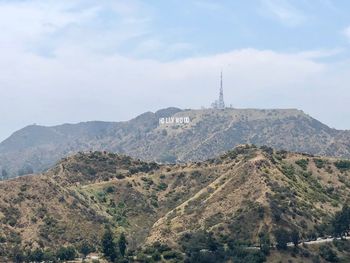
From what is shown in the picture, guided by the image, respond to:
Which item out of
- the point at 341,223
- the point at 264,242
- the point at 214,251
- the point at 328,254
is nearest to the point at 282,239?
the point at 264,242

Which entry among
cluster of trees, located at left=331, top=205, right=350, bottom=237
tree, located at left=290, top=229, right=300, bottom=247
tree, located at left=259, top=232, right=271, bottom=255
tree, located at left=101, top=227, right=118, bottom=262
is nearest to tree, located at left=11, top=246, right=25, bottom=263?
tree, located at left=101, top=227, right=118, bottom=262

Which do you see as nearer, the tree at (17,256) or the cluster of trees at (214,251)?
the cluster of trees at (214,251)

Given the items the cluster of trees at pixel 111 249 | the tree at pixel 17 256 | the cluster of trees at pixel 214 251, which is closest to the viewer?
the cluster of trees at pixel 214 251

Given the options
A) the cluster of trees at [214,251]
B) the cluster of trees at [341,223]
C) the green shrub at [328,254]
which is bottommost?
the green shrub at [328,254]

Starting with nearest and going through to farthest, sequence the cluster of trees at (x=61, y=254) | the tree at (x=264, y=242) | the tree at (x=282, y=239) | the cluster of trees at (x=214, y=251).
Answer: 1. the cluster of trees at (x=214, y=251)
2. the tree at (x=264, y=242)
3. the cluster of trees at (x=61, y=254)
4. the tree at (x=282, y=239)

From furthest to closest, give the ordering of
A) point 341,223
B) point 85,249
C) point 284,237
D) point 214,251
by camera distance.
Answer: point 341,223 < point 85,249 < point 284,237 < point 214,251

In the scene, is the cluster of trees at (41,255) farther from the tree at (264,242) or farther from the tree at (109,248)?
the tree at (264,242)

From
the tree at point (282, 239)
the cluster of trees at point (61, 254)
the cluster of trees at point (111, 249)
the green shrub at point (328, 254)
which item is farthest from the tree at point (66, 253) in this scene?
the green shrub at point (328, 254)

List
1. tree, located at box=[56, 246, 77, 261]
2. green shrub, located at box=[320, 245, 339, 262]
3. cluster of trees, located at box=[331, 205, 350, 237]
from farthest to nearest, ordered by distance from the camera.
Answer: cluster of trees, located at box=[331, 205, 350, 237], tree, located at box=[56, 246, 77, 261], green shrub, located at box=[320, 245, 339, 262]

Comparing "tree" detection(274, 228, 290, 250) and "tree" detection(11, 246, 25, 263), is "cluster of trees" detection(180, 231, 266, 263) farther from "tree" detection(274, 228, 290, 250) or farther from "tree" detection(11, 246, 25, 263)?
"tree" detection(11, 246, 25, 263)

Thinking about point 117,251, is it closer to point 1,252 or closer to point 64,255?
point 64,255

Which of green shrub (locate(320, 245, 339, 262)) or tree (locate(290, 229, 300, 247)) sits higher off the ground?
tree (locate(290, 229, 300, 247))

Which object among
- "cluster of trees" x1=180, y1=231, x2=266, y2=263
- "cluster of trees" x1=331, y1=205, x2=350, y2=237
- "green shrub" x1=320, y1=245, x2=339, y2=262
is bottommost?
"green shrub" x1=320, y1=245, x2=339, y2=262

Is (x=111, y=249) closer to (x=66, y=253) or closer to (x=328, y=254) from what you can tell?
(x=66, y=253)
